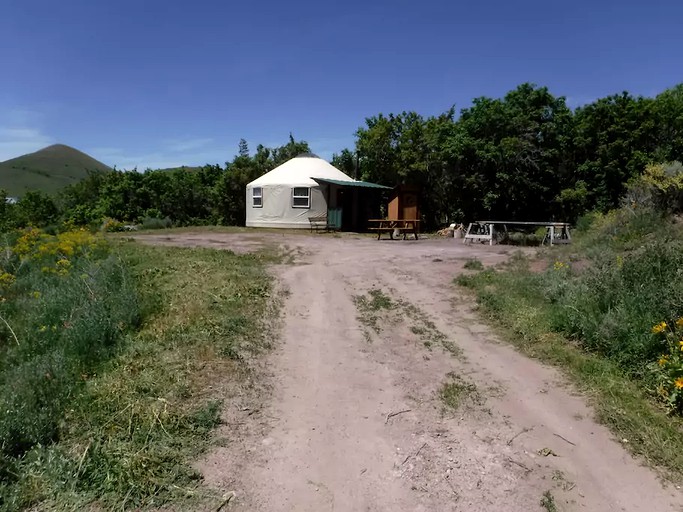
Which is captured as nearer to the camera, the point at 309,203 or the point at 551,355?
the point at 551,355

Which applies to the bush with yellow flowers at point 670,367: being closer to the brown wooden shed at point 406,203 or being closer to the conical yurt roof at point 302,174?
the brown wooden shed at point 406,203

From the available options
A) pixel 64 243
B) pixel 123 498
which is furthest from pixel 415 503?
pixel 64 243

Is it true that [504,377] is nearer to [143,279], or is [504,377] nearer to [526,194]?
[143,279]

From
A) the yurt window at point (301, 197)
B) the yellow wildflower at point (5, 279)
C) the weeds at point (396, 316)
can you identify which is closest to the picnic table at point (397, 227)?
the yurt window at point (301, 197)

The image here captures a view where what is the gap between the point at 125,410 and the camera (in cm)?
345

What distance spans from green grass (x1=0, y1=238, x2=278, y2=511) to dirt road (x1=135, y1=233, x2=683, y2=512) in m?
0.26

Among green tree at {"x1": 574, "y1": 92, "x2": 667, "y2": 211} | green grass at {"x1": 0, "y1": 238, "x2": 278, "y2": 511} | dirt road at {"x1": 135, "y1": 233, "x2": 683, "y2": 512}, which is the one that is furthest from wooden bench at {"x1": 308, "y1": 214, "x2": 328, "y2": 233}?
dirt road at {"x1": 135, "y1": 233, "x2": 683, "y2": 512}

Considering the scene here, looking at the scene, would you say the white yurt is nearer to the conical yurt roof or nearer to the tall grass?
the conical yurt roof

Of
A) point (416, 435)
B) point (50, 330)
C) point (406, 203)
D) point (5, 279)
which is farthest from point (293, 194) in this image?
point (416, 435)

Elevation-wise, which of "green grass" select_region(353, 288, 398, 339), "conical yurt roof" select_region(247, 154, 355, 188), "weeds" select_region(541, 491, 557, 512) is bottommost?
"weeds" select_region(541, 491, 557, 512)

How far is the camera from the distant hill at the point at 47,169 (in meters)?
38.3

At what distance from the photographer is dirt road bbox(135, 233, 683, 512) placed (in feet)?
8.91

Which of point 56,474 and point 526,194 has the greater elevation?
point 526,194

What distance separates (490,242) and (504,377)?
10.8 m
